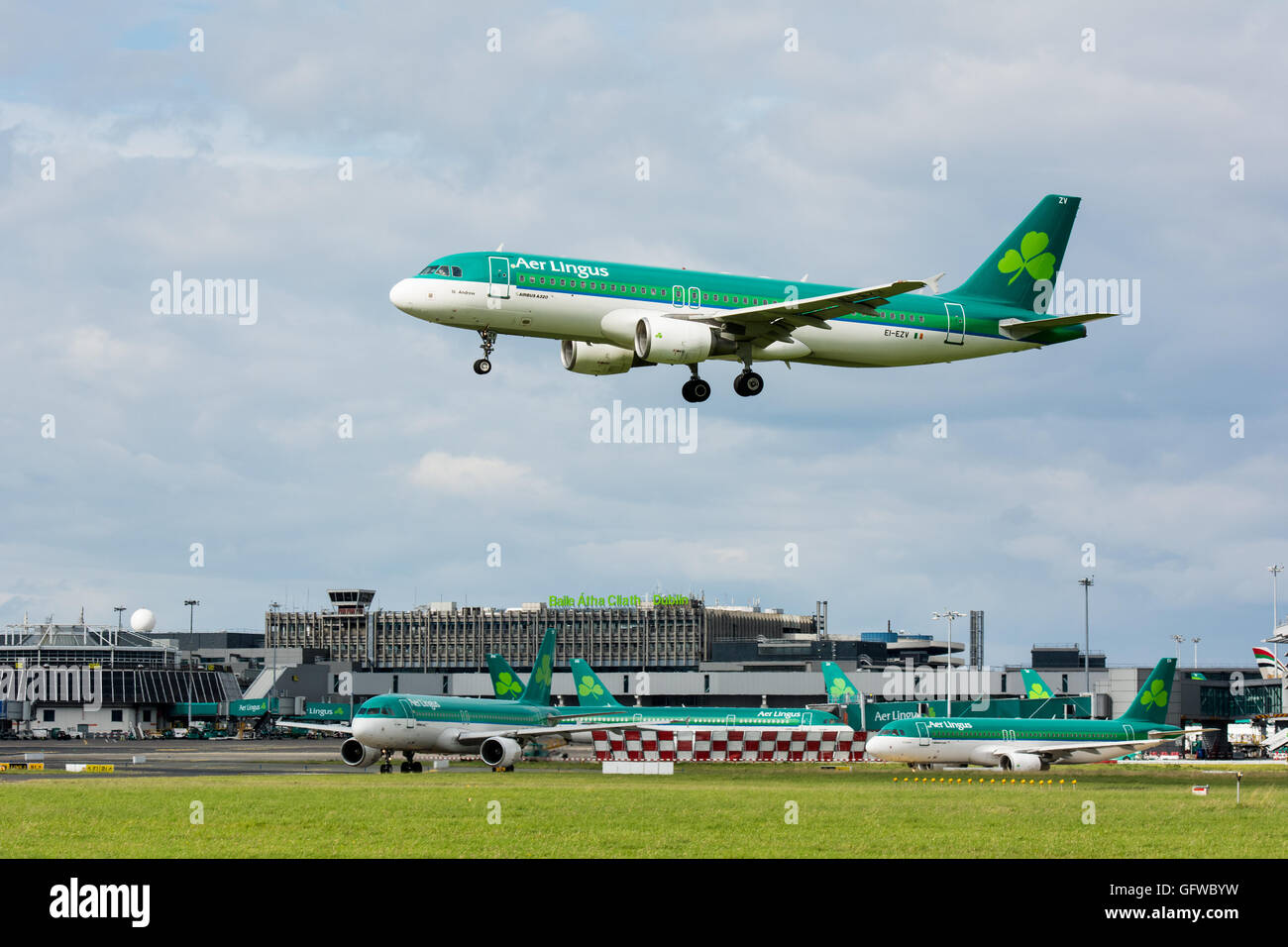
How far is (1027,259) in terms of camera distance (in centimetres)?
6962

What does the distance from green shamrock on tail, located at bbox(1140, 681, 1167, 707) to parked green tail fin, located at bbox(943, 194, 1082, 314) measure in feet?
113

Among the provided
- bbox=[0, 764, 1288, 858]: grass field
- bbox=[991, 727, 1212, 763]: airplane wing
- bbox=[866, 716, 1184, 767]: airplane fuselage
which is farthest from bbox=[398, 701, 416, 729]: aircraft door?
bbox=[991, 727, 1212, 763]: airplane wing

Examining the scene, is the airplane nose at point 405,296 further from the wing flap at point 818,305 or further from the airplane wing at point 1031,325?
the airplane wing at point 1031,325

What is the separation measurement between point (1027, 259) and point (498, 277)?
27.3 metres

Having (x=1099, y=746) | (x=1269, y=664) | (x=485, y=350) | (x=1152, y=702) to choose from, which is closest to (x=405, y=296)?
(x=485, y=350)

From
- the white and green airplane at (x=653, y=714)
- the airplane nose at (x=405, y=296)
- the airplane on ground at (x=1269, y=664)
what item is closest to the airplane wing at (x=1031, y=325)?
the airplane nose at (x=405, y=296)

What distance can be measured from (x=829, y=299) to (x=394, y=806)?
78.5ft

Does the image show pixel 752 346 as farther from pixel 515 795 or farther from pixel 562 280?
pixel 515 795

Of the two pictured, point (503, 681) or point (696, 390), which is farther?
point (503, 681)

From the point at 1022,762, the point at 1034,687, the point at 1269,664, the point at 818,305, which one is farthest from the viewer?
the point at 1269,664

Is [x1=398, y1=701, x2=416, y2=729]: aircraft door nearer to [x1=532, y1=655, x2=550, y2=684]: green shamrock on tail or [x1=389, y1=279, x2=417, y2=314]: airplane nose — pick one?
[x1=532, y1=655, x2=550, y2=684]: green shamrock on tail

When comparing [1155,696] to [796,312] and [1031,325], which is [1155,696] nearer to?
[1031,325]

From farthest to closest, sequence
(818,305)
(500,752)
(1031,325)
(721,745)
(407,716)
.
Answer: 1. (721,745)
2. (407,716)
3. (500,752)
4. (1031,325)
5. (818,305)
